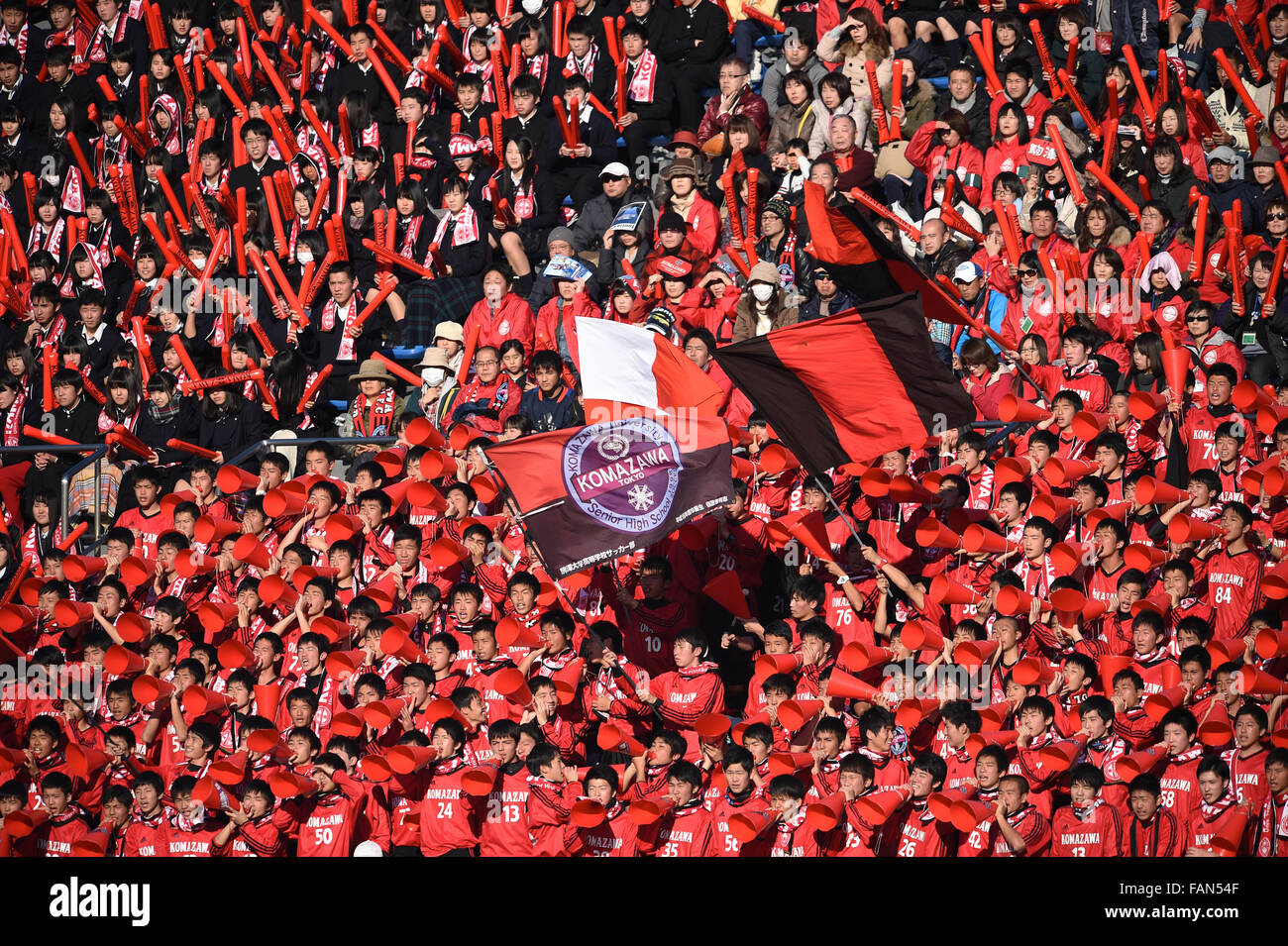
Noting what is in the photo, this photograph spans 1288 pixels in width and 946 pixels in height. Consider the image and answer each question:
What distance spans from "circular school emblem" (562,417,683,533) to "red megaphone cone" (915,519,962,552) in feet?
5.23

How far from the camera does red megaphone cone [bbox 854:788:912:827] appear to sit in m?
11.5

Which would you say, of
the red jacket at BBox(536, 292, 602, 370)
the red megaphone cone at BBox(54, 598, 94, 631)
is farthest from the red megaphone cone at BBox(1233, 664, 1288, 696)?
the red megaphone cone at BBox(54, 598, 94, 631)

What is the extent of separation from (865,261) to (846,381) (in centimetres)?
85

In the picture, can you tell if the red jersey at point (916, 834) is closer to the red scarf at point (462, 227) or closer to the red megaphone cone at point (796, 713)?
the red megaphone cone at point (796, 713)

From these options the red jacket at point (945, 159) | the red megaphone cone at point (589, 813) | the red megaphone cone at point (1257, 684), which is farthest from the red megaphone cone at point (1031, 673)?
the red jacket at point (945, 159)

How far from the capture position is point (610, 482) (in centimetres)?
1226

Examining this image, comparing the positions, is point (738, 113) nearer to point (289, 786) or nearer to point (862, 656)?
point (862, 656)

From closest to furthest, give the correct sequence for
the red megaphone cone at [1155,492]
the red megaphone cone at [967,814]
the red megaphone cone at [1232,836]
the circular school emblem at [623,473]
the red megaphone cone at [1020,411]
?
the red megaphone cone at [1232,836] → the red megaphone cone at [967,814] → the circular school emblem at [623,473] → the red megaphone cone at [1155,492] → the red megaphone cone at [1020,411]

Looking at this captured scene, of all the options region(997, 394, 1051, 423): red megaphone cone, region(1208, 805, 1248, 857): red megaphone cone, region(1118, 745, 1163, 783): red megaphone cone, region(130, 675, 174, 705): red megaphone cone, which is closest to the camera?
region(1208, 805, 1248, 857): red megaphone cone

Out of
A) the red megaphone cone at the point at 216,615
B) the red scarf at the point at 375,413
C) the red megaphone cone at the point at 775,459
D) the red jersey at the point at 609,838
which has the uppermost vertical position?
the red scarf at the point at 375,413

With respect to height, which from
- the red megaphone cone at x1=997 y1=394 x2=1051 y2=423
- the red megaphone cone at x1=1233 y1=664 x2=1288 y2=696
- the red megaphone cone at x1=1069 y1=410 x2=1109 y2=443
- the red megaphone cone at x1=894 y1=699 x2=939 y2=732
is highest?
the red megaphone cone at x1=997 y1=394 x2=1051 y2=423

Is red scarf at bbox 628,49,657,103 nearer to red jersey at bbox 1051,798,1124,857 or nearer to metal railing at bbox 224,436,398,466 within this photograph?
metal railing at bbox 224,436,398,466

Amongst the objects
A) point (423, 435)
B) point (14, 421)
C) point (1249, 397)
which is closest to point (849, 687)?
point (1249, 397)

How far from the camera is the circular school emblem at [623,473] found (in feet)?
39.9
